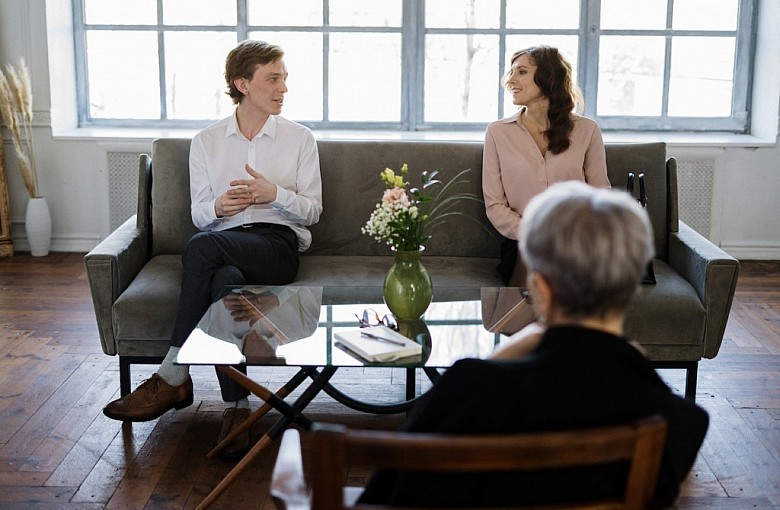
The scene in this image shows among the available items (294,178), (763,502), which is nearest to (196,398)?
(294,178)

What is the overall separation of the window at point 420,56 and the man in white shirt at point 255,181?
2.03 m

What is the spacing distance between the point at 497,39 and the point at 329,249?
2.34 m

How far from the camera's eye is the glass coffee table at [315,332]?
255 centimetres

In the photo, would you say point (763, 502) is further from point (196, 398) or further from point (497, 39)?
point (497, 39)

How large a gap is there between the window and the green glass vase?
302cm

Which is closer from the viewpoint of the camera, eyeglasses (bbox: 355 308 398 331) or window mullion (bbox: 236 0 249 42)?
eyeglasses (bbox: 355 308 398 331)

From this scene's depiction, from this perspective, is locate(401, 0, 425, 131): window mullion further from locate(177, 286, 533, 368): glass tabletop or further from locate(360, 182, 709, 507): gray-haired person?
locate(360, 182, 709, 507): gray-haired person

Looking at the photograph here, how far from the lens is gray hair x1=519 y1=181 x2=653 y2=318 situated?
1344mm

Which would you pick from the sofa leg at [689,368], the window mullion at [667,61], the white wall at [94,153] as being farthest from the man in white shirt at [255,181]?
the window mullion at [667,61]

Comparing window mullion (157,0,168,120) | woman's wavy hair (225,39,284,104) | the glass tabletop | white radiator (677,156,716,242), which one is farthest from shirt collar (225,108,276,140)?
white radiator (677,156,716,242)

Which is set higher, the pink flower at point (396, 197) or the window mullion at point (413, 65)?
the window mullion at point (413, 65)

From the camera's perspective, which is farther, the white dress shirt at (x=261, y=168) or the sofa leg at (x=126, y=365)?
the white dress shirt at (x=261, y=168)

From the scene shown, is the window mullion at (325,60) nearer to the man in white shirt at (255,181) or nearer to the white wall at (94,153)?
the white wall at (94,153)

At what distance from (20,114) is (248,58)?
2405 mm
